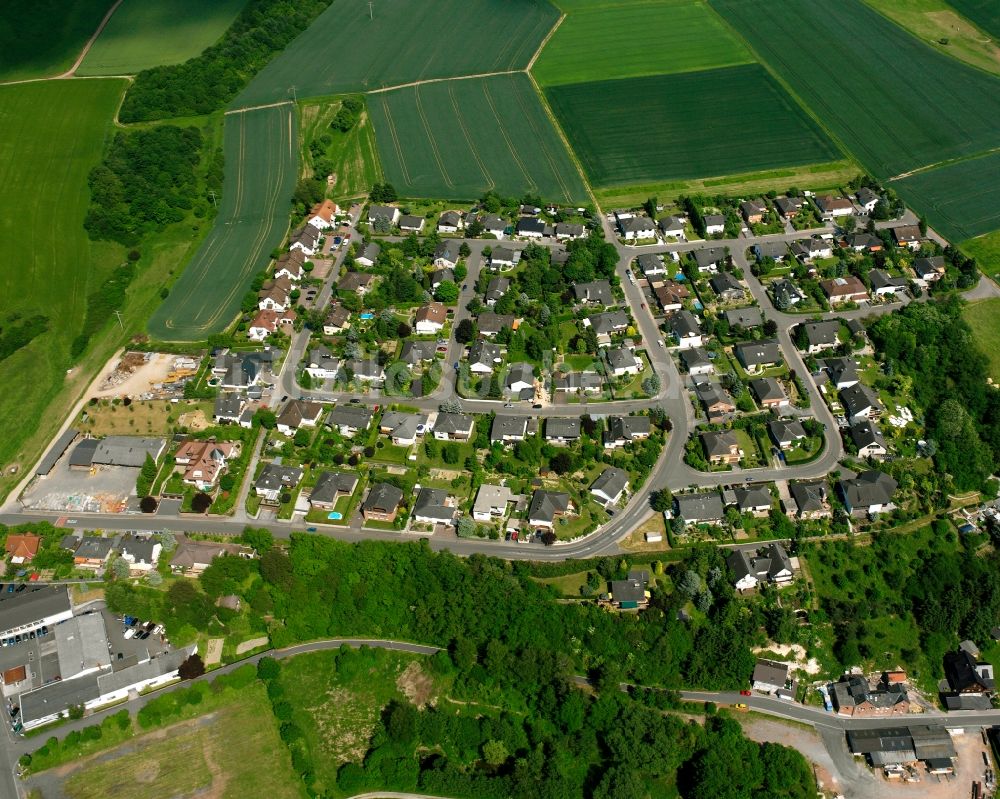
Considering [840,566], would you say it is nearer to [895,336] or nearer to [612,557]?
[612,557]

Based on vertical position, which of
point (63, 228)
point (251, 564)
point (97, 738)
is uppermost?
point (63, 228)

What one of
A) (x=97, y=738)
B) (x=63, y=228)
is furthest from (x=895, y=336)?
(x=63, y=228)

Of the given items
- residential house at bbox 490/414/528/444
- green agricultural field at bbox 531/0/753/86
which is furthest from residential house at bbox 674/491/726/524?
green agricultural field at bbox 531/0/753/86

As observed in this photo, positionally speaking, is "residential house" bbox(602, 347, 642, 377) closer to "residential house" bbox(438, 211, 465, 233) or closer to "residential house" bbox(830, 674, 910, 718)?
"residential house" bbox(438, 211, 465, 233)

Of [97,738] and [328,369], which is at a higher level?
[328,369]

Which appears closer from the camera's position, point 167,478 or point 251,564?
point 251,564

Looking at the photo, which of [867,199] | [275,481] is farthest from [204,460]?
[867,199]
